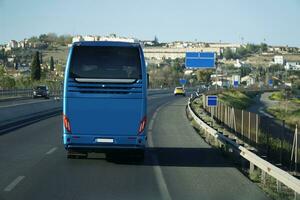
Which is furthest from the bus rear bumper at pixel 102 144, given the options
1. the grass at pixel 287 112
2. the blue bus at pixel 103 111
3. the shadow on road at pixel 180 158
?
the grass at pixel 287 112

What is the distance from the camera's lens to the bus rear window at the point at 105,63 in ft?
46.6

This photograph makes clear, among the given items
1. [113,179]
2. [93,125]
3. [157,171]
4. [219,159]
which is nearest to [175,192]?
[113,179]

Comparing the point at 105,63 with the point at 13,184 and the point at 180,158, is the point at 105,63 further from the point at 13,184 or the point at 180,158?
the point at 13,184

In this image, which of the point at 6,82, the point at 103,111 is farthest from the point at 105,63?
the point at 6,82

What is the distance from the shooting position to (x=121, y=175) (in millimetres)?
12836

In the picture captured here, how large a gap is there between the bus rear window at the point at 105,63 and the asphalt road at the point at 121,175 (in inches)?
91.6

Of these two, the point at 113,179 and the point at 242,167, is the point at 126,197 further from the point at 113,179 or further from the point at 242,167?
the point at 242,167

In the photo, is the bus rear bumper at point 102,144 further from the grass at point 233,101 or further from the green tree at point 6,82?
the green tree at point 6,82

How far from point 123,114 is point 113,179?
2228 millimetres

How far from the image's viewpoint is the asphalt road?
411 inches

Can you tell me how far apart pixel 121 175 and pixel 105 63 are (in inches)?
125

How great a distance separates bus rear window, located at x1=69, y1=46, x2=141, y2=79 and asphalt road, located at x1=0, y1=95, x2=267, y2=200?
2.33 metres

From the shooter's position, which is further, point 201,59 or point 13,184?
point 201,59

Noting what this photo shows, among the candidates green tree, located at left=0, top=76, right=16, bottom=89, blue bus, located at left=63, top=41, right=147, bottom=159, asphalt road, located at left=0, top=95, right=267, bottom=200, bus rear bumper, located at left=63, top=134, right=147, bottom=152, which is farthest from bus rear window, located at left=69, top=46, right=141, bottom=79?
green tree, located at left=0, top=76, right=16, bottom=89
